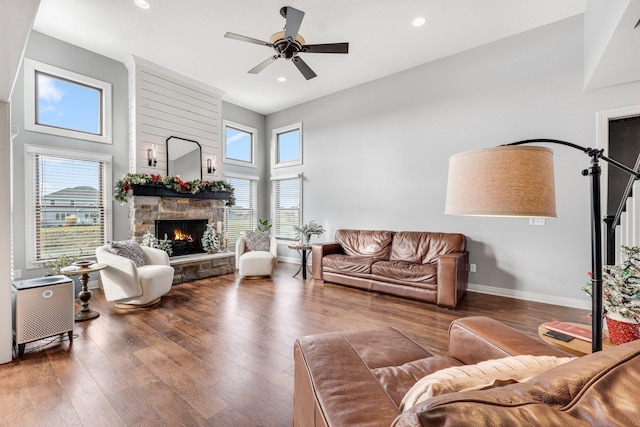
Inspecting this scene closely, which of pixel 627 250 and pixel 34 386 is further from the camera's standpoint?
pixel 34 386

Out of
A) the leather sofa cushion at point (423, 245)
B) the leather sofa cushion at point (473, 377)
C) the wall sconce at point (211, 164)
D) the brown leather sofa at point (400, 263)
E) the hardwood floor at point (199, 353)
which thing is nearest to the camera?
the leather sofa cushion at point (473, 377)

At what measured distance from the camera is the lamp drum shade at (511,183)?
3.43ft

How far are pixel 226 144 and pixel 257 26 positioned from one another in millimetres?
3102

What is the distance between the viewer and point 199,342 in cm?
260

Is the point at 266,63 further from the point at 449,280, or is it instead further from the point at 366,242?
the point at 449,280

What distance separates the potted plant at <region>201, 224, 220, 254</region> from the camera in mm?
5352

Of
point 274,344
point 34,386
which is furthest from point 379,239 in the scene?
point 34,386

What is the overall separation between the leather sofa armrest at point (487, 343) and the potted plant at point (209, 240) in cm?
474

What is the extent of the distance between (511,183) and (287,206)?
5.84 metres

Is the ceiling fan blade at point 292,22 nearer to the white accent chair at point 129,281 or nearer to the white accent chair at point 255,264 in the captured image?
the white accent chair at point 129,281

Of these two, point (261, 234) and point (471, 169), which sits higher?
point (471, 169)

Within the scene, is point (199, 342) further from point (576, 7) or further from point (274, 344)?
point (576, 7)

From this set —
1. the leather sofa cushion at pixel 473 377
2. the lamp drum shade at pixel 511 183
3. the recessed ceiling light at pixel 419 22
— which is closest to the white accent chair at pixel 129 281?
the leather sofa cushion at pixel 473 377

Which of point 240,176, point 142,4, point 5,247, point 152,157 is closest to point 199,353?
point 5,247
